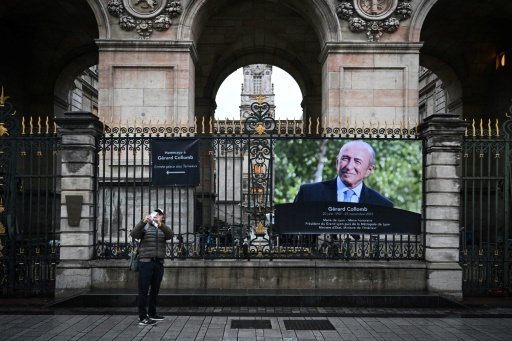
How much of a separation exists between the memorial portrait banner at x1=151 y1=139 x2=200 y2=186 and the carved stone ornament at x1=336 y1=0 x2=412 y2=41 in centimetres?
735

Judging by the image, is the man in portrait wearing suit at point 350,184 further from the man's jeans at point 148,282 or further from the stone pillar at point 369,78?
the stone pillar at point 369,78

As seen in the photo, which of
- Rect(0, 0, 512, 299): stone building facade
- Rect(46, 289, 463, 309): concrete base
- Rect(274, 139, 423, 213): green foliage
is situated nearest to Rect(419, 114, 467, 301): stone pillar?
Rect(0, 0, 512, 299): stone building facade

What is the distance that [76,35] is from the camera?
2448 cm

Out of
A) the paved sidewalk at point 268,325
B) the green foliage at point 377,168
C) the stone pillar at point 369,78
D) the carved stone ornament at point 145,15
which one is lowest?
the paved sidewalk at point 268,325

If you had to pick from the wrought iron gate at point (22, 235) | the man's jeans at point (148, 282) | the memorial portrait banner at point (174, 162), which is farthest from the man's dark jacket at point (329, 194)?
the wrought iron gate at point (22, 235)

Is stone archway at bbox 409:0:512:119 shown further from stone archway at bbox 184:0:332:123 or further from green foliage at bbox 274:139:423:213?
green foliage at bbox 274:139:423:213

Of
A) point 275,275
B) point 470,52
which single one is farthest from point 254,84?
point 275,275

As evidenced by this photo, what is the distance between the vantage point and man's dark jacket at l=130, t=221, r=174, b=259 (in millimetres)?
10125

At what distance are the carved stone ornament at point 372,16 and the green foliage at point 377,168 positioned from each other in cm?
584

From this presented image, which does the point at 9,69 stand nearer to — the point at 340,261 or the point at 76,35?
the point at 76,35

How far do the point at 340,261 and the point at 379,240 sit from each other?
0.95 meters

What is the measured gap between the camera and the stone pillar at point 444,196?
40.0 feet

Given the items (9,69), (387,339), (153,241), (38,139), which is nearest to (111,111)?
(38,139)

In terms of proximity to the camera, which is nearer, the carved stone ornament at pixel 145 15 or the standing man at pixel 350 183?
the standing man at pixel 350 183
